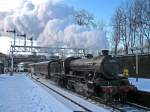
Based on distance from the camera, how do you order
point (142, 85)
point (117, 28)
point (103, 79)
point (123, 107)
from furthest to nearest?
point (117, 28) → point (142, 85) → point (103, 79) → point (123, 107)

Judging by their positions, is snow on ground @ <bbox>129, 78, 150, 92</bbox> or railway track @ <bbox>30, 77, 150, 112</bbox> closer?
railway track @ <bbox>30, 77, 150, 112</bbox>

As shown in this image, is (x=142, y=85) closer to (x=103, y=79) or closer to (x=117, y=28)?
(x=103, y=79)

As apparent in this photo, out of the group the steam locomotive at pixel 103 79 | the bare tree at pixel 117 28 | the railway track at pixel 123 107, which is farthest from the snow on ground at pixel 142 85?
the bare tree at pixel 117 28

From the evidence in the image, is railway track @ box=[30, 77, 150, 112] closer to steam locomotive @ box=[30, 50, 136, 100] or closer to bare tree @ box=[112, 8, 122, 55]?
steam locomotive @ box=[30, 50, 136, 100]

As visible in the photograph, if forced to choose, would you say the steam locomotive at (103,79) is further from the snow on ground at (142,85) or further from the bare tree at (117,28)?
the bare tree at (117,28)

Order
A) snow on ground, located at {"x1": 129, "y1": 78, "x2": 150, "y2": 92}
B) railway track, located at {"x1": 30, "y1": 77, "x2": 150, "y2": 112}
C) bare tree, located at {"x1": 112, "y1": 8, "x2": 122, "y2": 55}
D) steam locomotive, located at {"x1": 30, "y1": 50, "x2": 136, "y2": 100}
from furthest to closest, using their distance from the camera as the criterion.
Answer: bare tree, located at {"x1": 112, "y1": 8, "x2": 122, "y2": 55}, snow on ground, located at {"x1": 129, "y1": 78, "x2": 150, "y2": 92}, steam locomotive, located at {"x1": 30, "y1": 50, "x2": 136, "y2": 100}, railway track, located at {"x1": 30, "y1": 77, "x2": 150, "y2": 112}

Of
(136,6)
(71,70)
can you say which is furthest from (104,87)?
(136,6)

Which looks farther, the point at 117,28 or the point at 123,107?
the point at 117,28

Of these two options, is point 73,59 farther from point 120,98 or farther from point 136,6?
point 136,6

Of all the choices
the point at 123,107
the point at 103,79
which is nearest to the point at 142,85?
the point at 103,79

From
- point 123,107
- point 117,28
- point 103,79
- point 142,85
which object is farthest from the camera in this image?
point 117,28

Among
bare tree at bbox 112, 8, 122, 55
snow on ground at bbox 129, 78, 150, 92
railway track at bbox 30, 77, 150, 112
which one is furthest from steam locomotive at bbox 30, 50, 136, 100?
bare tree at bbox 112, 8, 122, 55

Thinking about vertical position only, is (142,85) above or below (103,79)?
below

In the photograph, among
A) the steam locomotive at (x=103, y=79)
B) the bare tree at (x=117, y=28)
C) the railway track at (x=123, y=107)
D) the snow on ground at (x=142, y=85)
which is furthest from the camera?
the bare tree at (x=117, y=28)
